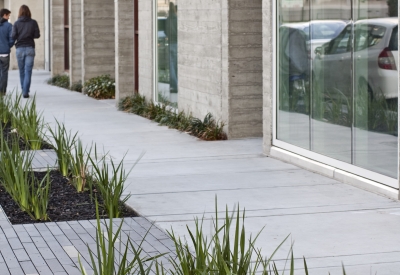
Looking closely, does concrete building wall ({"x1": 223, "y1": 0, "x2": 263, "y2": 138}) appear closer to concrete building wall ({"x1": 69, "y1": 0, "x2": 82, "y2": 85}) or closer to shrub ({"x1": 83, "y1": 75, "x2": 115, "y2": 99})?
shrub ({"x1": 83, "y1": 75, "x2": 115, "y2": 99})

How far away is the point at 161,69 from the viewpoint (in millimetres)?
16078

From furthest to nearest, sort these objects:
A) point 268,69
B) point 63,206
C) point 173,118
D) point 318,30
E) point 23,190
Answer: point 173,118 → point 268,69 → point 318,30 → point 63,206 → point 23,190

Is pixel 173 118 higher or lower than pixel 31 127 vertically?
lower

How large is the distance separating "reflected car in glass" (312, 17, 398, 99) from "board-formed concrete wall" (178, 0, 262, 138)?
2806 millimetres

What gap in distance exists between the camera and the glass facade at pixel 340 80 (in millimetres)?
8344

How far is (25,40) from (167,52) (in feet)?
17.5

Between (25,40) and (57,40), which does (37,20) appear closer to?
(57,40)

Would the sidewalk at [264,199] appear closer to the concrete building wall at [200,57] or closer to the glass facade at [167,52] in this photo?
the concrete building wall at [200,57]

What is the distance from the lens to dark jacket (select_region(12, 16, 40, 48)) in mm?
19641

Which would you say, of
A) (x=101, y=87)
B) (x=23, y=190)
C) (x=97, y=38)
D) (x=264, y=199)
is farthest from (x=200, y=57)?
(x=97, y=38)

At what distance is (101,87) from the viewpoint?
2030cm

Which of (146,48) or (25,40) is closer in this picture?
(146,48)

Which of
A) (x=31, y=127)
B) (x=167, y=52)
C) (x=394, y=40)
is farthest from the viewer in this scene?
(x=167, y=52)

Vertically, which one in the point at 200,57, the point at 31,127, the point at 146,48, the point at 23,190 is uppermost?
the point at 146,48
